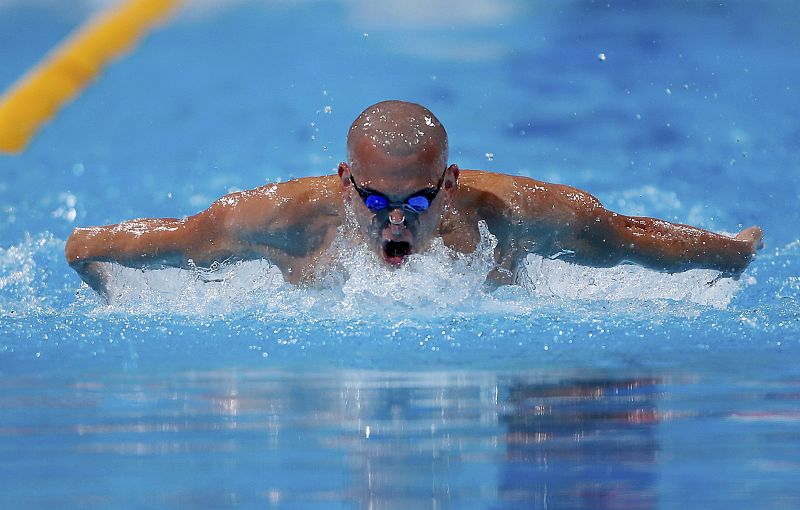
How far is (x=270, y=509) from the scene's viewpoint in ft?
4.80

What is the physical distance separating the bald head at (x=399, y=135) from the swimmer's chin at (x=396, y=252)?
252 mm

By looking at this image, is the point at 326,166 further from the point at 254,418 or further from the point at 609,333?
the point at 254,418

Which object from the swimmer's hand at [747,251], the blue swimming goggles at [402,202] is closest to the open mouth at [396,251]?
the blue swimming goggles at [402,202]

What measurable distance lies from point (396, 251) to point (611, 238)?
0.70 meters

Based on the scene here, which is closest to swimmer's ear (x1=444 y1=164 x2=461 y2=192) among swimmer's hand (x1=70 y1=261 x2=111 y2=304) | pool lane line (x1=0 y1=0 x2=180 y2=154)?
swimmer's hand (x1=70 y1=261 x2=111 y2=304)

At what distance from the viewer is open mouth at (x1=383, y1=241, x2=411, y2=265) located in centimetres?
329

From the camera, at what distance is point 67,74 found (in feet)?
13.2

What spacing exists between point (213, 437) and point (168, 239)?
68.2 inches

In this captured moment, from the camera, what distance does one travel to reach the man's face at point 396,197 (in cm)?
317

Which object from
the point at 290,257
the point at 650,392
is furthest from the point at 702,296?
the point at 650,392

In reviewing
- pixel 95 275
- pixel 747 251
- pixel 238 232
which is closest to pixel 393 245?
pixel 238 232

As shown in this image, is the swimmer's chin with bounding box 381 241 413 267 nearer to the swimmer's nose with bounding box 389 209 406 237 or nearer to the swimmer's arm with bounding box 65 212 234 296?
the swimmer's nose with bounding box 389 209 406 237

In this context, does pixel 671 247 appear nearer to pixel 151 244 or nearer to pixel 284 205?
pixel 284 205

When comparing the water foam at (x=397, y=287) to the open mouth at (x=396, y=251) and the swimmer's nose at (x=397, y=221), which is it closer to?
the open mouth at (x=396, y=251)
